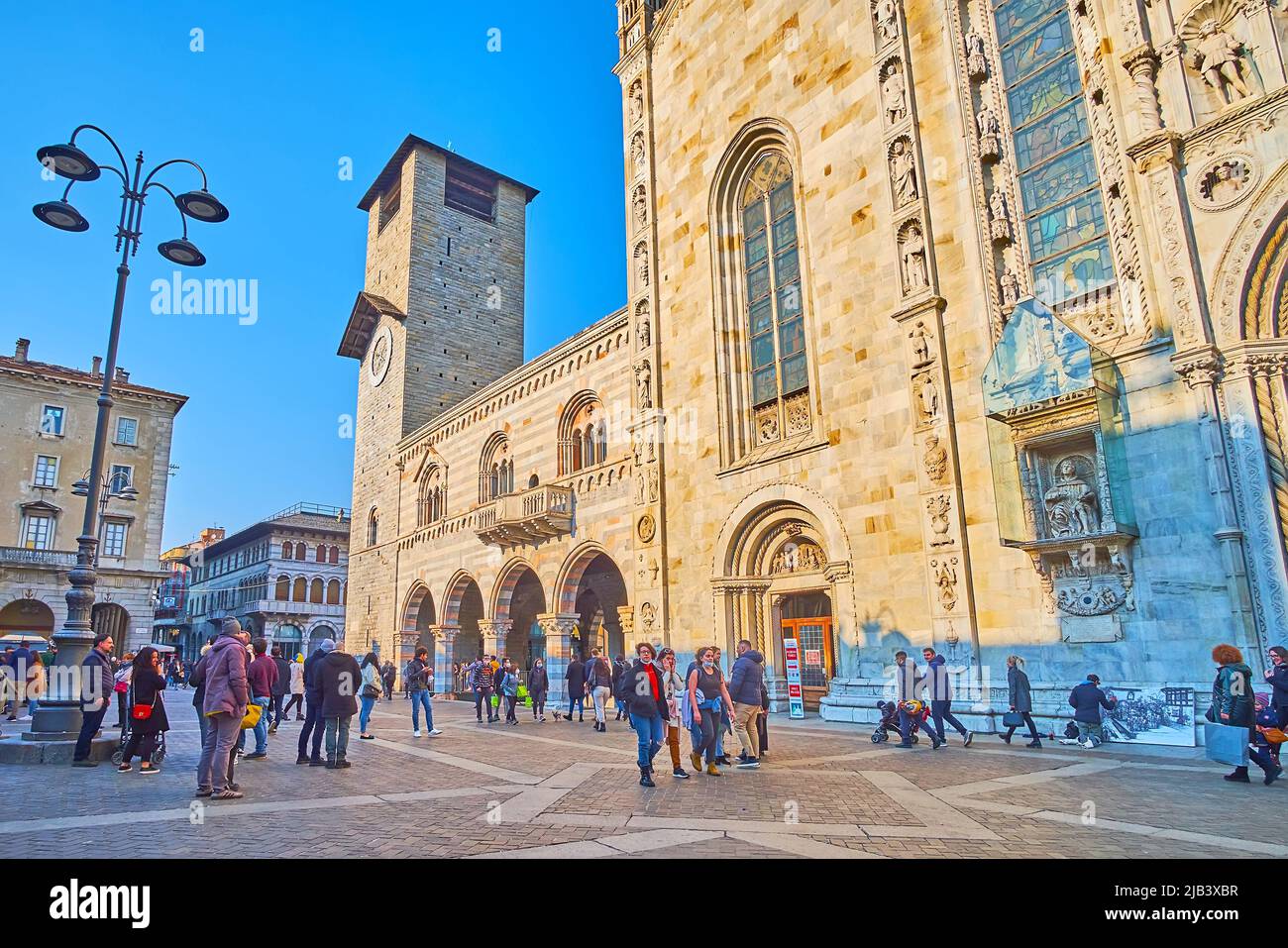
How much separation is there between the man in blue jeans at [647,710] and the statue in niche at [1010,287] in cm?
973

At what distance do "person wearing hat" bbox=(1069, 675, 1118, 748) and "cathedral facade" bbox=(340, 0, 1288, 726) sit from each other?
2.67 feet

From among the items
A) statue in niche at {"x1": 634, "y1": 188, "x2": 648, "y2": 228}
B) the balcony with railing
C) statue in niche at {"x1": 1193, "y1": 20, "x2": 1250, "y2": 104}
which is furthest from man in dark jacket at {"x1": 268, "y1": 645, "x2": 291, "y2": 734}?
the balcony with railing

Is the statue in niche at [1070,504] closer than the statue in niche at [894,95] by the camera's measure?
Yes

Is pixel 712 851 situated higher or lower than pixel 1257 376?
lower

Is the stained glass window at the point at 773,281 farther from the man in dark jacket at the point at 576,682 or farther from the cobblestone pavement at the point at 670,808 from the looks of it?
the cobblestone pavement at the point at 670,808

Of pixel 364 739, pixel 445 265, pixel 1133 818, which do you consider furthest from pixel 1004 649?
pixel 445 265

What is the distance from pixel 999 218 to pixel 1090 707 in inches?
344

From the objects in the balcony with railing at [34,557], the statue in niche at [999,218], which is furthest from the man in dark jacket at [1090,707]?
the balcony with railing at [34,557]

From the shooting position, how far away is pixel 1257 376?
10836mm

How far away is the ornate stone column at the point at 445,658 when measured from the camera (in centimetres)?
3077

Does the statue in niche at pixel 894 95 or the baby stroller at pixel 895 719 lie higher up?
the statue in niche at pixel 894 95
